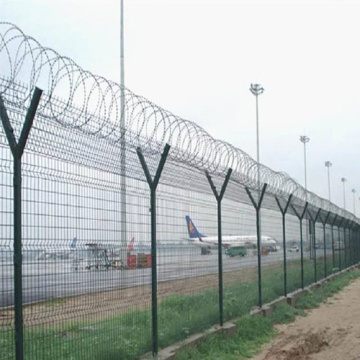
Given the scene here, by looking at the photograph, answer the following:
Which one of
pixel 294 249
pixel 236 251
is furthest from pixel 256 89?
pixel 236 251

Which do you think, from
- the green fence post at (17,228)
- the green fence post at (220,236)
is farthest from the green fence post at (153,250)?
the green fence post at (17,228)

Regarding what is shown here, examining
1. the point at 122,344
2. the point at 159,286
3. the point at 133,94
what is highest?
the point at 133,94

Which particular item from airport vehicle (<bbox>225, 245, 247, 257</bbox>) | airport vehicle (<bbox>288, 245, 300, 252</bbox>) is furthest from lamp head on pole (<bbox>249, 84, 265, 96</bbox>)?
airport vehicle (<bbox>225, 245, 247, 257</bbox>)

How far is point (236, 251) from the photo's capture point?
10.2 metres

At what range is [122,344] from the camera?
5852mm

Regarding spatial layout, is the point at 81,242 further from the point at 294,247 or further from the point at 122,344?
the point at 294,247

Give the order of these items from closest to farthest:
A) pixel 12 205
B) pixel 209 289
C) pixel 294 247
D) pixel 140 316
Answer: pixel 12 205, pixel 140 316, pixel 209 289, pixel 294 247

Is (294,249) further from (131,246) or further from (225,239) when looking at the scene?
(131,246)

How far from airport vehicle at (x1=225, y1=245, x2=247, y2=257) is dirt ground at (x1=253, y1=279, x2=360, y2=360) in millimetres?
1421

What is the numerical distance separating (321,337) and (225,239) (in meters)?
2.08

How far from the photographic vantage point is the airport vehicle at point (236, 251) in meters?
9.66

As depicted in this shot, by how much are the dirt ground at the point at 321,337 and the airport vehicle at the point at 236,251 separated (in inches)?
55.9

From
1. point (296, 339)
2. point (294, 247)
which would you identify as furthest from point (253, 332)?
point (294, 247)

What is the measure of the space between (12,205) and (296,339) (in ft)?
19.2
